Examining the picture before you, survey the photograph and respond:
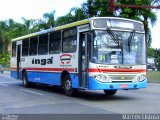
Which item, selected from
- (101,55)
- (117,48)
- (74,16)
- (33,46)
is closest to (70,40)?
(101,55)

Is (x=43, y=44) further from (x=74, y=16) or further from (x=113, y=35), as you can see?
(x=74, y=16)

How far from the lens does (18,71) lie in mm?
24688

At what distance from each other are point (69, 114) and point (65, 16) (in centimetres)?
3386

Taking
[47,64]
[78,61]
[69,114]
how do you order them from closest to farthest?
[69,114] < [78,61] < [47,64]

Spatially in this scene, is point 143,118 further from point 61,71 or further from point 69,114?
point 61,71

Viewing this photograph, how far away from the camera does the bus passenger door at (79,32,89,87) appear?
1534cm

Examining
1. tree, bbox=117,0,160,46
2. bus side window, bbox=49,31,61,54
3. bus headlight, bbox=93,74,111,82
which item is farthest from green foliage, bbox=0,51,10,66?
bus headlight, bbox=93,74,111,82

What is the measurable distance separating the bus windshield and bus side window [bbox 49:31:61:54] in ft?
11.6

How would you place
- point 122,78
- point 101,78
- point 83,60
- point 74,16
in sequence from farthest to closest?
point 74,16, point 83,60, point 122,78, point 101,78

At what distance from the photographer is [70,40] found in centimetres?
1688

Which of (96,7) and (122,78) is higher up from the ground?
(96,7)

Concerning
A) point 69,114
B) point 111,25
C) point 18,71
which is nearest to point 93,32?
point 111,25

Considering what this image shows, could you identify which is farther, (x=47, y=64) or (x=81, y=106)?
(x=47, y=64)

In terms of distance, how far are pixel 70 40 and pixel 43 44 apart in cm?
357
